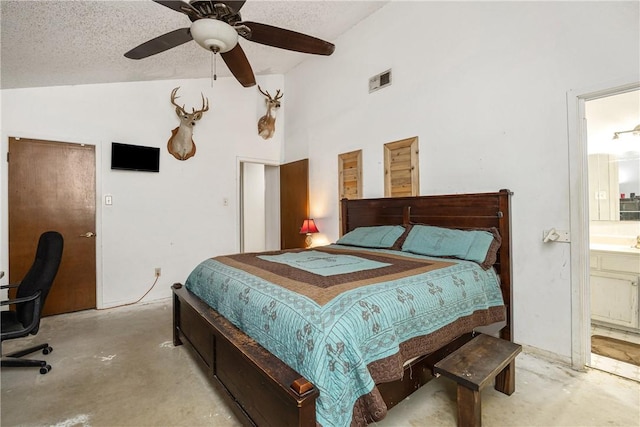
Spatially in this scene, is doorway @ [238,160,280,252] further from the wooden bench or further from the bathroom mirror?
the bathroom mirror

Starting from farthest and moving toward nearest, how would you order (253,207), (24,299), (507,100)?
1. (253,207)
2. (507,100)
3. (24,299)

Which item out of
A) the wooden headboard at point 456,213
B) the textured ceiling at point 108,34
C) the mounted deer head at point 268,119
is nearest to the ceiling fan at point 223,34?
the textured ceiling at point 108,34

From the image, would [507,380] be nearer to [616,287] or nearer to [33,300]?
[616,287]

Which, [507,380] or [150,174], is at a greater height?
[150,174]

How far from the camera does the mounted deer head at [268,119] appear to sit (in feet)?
16.3

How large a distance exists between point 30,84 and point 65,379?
9.84ft

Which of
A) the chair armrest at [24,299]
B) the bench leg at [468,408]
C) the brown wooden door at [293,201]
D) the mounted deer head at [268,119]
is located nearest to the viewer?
the bench leg at [468,408]

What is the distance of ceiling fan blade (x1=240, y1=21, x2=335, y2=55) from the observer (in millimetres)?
2124

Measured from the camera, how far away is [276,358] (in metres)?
1.41

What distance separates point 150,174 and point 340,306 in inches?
145

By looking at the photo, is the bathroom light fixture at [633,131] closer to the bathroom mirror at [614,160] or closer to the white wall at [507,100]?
the bathroom mirror at [614,160]

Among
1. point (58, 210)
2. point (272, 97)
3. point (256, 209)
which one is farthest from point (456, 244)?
point (256, 209)

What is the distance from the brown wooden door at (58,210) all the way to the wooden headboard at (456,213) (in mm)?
3320

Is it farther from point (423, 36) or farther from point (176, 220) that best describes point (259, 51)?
point (176, 220)
